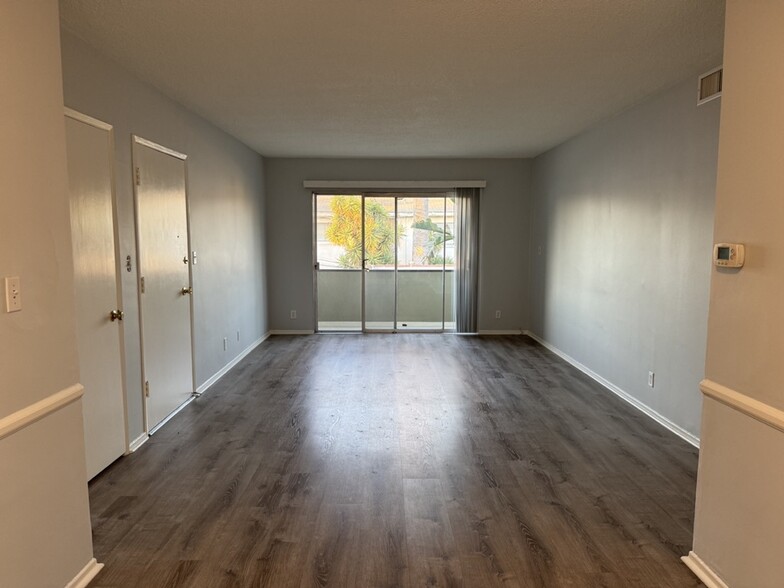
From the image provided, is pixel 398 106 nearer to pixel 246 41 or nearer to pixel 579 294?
pixel 246 41

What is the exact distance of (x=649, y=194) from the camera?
409cm

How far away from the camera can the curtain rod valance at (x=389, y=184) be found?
7215 millimetres

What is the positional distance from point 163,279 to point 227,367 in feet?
5.93

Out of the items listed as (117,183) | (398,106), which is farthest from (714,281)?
(117,183)

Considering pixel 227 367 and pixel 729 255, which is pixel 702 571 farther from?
pixel 227 367

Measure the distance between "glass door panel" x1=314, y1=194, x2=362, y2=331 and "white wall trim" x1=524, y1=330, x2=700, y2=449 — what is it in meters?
2.89

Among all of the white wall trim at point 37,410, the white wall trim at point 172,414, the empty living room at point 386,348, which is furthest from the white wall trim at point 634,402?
the white wall trim at point 172,414

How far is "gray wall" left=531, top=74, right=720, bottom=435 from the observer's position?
136 inches

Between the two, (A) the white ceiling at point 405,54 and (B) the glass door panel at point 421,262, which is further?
(B) the glass door panel at point 421,262

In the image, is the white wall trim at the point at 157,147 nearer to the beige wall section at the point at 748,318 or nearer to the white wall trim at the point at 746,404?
the beige wall section at the point at 748,318

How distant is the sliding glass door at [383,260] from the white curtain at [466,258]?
0.14m

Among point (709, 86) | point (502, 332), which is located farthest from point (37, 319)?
point (502, 332)

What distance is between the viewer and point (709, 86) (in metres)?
3.23

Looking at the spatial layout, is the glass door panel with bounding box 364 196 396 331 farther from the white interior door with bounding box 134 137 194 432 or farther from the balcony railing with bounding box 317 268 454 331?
the white interior door with bounding box 134 137 194 432
